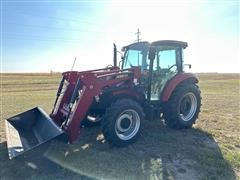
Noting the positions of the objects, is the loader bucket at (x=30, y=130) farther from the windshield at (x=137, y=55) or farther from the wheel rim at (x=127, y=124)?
the windshield at (x=137, y=55)

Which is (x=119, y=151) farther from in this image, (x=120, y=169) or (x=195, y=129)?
(x=195, y=129)

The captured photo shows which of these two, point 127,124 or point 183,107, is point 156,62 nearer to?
point 183,107

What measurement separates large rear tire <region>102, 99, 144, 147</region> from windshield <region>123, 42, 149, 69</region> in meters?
1.43

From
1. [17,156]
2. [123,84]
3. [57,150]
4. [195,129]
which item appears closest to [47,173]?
[17,156]

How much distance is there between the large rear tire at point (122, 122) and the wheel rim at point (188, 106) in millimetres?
1847

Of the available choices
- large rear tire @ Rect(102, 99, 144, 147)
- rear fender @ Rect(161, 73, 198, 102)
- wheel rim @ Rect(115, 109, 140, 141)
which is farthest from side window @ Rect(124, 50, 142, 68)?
wheel rim @ Rect(115, 109, 140, 141)

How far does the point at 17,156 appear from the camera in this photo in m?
3.67

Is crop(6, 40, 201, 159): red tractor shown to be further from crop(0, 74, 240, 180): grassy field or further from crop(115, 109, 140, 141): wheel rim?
crop(0, 74, 240, 180): grassy field

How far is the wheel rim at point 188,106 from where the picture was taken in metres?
6.58

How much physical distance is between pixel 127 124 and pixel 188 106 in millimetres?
2386

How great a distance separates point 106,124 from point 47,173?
138 cm

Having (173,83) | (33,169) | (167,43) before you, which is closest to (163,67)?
(173,83)

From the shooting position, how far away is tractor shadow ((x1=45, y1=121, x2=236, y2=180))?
401 centimetres

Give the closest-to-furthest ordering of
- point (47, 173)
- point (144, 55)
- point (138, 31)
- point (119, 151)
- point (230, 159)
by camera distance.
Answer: point (47, 173), point (230, 159), point (119, 151), point (144, 55), point (138, 31)
